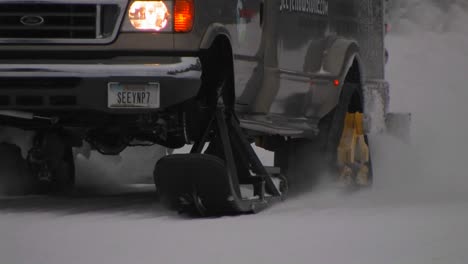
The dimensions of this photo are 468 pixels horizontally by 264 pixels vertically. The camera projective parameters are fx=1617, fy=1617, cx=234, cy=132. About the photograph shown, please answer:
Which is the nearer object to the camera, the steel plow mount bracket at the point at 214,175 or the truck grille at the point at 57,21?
the steel plow mount bracket at the point at 214,175

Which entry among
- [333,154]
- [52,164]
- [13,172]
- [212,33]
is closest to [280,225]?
[212,33]

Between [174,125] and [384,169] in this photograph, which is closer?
[174,125]

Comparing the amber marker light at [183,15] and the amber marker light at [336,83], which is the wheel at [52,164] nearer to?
the amber marker light at [336,83]

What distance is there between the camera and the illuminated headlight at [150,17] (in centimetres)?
895

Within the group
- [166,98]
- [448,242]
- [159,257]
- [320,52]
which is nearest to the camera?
[159,257]

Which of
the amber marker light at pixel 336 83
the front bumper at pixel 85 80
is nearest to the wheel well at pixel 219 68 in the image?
the front bumper at pixel 85 80

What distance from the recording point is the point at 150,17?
8.96 meters

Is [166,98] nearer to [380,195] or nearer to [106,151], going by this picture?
[106,151]

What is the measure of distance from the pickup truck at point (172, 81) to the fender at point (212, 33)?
0.01 meters

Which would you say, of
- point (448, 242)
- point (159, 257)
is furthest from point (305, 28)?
point (159, 257)

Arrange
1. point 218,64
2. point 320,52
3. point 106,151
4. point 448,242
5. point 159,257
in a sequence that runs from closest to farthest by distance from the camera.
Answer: point 159,257, point 448,242, point 218,64, point 106,151, point 320,52

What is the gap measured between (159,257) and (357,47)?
Result: 518cm

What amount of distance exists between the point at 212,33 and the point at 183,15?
231 millimetres

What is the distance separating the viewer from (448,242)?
308 inches
